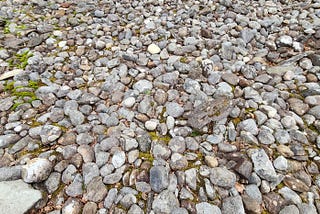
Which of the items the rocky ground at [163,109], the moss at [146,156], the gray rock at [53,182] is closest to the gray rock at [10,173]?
the rocky ground at [163,109]

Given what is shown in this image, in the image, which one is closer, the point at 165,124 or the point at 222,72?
the point at 165,124

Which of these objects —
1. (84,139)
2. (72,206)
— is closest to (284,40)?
(84,139)

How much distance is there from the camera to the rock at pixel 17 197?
2.15 m

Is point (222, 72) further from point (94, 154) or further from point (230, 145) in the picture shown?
point (94, 154)

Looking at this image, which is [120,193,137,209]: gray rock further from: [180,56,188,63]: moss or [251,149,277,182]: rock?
[180,56,188,63]: moss

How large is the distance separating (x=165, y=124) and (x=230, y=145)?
664 mm

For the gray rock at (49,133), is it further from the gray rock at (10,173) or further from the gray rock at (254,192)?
the gray rock at (254,192)

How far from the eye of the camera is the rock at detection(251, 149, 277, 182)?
233cm

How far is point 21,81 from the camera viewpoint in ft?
10.9

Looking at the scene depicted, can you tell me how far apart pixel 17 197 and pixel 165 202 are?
116 cm

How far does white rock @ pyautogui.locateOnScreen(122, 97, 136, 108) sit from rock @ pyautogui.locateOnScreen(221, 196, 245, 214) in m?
1.39

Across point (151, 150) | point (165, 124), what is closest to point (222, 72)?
point (165, 124)

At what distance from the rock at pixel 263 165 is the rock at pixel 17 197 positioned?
70.9 inches

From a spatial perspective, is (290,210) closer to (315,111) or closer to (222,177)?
(222,177)
